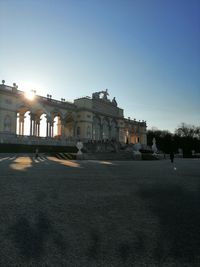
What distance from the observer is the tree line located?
324 ft

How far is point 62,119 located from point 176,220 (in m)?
69.8

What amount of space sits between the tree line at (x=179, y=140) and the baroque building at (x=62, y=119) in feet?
40.8

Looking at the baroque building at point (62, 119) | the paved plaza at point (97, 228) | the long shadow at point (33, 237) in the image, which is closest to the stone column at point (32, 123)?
the baroque building at point (62, 119)

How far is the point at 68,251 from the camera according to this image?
4.70 m

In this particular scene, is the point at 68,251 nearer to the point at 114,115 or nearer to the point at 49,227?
the point at 49,227

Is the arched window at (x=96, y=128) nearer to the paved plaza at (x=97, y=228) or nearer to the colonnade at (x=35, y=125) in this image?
the colonnade at (x=35, y=125)

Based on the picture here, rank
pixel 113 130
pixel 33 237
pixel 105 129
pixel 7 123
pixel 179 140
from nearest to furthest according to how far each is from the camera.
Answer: pixel 33 237 → pixel 7 123 → pixel 105 129 → pixel 113 130 → pixel 179 140

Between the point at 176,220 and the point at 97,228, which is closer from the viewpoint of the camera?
the point at 97,228

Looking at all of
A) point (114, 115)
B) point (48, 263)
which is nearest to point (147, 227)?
point (48, 263)

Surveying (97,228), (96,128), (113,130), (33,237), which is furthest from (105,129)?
(33,237)

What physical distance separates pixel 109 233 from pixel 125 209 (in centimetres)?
198

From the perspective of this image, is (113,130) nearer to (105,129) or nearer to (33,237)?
(105,129)

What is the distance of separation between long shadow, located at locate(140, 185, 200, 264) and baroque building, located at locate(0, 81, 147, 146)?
49.9 meters

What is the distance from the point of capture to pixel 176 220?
21.8ft
